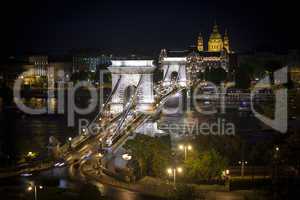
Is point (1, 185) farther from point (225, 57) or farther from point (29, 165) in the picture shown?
point (225, 57)

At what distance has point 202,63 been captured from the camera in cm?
3594

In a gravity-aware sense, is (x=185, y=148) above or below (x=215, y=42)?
below

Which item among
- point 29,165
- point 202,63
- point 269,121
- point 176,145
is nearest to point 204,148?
point 176,145

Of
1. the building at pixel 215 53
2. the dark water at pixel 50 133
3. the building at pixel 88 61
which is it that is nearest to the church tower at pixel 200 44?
the building at pixel 215 53

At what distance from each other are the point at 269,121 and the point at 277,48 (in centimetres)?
2824

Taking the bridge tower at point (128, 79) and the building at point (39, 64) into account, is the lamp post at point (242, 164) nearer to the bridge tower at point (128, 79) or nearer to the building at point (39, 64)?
the bridge tower at point (128, 79)

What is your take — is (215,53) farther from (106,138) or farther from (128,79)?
(106,138)

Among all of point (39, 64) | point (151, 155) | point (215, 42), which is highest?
point (215, 42)

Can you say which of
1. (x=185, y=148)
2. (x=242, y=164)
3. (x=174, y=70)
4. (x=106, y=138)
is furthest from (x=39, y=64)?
(x=242, y=164)

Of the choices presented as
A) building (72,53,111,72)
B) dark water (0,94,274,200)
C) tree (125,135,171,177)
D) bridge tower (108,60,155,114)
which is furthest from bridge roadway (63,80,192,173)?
building (72,53,111,72)

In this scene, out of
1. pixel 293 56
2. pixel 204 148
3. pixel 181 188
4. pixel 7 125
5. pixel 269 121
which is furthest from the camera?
pixel 293 56

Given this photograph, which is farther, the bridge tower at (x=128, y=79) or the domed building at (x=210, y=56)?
the domed building at (x=210, y=56)

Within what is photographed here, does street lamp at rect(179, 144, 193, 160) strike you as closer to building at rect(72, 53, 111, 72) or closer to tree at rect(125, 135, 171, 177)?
tree at rect(125, 135, 171, 177)

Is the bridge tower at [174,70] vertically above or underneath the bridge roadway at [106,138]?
above
